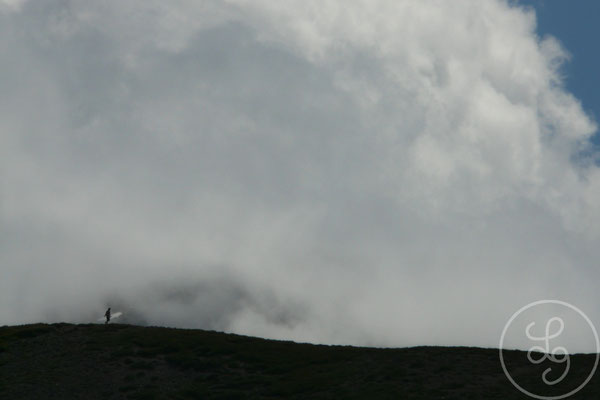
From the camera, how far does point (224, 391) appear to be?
8375 cm

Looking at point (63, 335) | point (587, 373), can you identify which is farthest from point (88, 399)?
point (587, 373)

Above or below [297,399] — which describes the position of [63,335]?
above

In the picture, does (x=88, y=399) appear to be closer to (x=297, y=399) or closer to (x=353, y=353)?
(x=297, y=399)

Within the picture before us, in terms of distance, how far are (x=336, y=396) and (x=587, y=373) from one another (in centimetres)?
2283

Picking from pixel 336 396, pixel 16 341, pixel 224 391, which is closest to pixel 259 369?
pixel 224 391

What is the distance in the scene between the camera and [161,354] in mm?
94750

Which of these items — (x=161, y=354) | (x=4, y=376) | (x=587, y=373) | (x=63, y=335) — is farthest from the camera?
(x=63, y=335)

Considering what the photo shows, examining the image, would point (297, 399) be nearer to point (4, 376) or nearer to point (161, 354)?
point (161, 354)

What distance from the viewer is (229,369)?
90.4 m

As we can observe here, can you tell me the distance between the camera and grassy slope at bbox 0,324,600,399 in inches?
3174

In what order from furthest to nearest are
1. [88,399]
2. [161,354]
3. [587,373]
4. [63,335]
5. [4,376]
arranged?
1. [63,335]
2. [161,354]
3. [4,376]
4. [88,399]
5. [587,373]

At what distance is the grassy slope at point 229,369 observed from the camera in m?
80.6

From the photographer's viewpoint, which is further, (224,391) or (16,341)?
(16,341)

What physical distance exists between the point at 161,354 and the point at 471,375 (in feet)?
112
